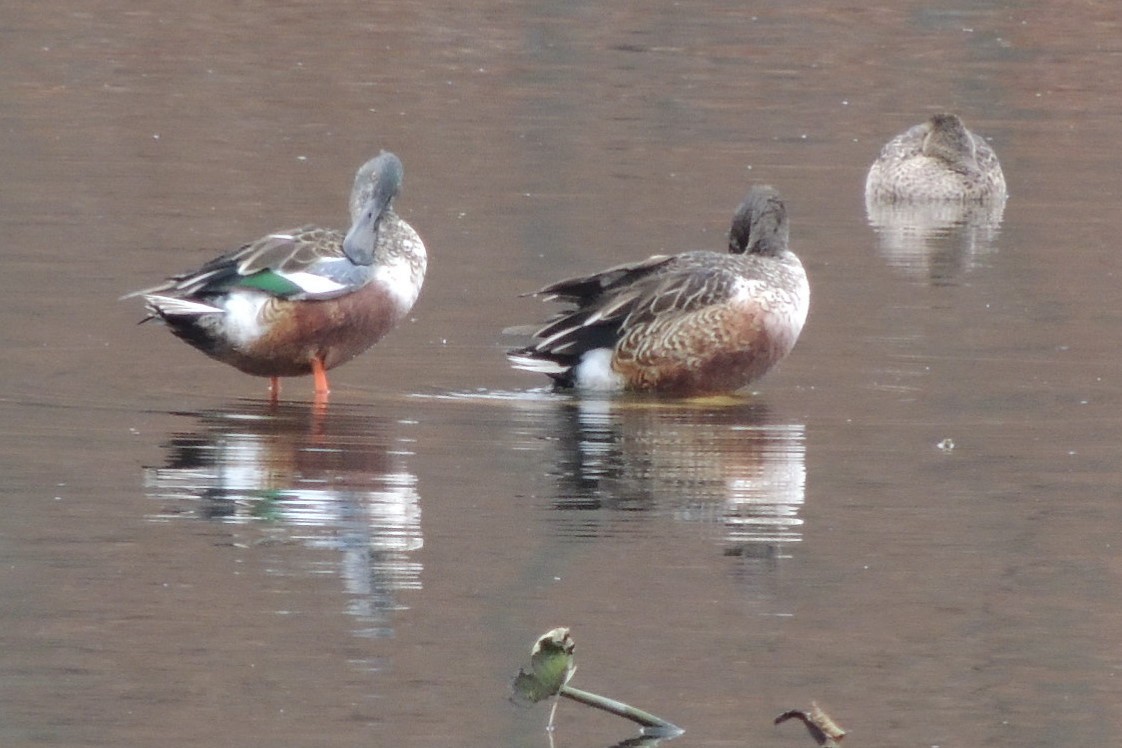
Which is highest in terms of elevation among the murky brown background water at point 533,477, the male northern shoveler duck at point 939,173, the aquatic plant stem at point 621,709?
the male northern shoveler duck at point 939,173

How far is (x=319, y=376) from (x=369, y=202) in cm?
75

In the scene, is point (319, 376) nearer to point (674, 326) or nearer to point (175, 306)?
point (175, 306)

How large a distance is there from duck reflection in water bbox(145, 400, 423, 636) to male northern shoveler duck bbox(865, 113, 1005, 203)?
25.7ft

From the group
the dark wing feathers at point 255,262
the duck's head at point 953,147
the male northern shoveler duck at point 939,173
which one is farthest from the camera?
the duck's head at point 953,147

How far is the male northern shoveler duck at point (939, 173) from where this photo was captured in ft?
52.2

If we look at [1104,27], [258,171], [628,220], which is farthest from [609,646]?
[1104,27]

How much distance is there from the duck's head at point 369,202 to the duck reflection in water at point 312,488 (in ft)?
1.94

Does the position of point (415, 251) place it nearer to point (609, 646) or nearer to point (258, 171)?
point (609, 646)

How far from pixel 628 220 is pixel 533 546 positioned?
723cm

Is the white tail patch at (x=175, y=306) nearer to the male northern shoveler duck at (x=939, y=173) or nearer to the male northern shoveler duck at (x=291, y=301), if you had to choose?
the male northern shoveler duck at (x=291, y=301)

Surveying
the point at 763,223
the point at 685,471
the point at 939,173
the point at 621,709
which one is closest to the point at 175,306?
the point at 685,471

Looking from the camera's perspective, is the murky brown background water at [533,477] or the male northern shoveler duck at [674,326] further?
the male northern shoveler duck at [674,326]

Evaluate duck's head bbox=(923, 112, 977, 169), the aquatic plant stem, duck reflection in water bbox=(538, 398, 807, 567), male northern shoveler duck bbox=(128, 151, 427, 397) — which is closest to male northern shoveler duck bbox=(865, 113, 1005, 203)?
duck's head bbox=(923, 112, 977, 169)

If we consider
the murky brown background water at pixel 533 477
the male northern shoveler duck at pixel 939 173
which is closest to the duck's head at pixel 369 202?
the murky brown background water at pixel 533 477
